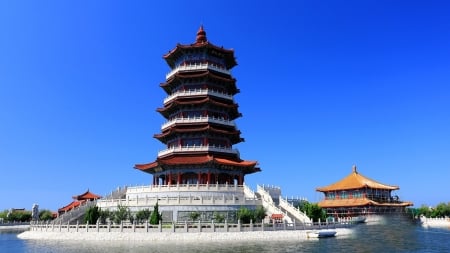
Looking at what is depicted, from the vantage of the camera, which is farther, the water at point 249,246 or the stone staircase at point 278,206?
the stone staircase at point 278,206

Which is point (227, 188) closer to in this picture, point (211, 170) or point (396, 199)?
point (211, 170)

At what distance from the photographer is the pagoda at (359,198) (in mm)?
66062

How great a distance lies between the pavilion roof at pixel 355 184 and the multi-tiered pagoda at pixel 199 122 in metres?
22.1

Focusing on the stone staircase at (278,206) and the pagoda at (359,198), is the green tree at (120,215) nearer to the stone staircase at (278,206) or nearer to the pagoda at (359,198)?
the stone staircase at (278,206)

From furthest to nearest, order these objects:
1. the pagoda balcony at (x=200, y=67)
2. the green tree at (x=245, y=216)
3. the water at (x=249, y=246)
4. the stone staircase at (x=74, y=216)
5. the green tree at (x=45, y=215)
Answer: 1. the green tree at (x=45, y=215)
2. the pagoda balcony at (x=200, y=67)
3. the stone staircase at (x=74, y=216)
4. the green tree at (x=245, y=216)
5. the water at (x=249, y=246)

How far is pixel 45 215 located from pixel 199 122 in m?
36.5

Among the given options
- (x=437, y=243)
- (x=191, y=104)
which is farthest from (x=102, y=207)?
(x=437, y=243)

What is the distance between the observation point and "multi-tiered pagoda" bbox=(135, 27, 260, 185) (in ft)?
163

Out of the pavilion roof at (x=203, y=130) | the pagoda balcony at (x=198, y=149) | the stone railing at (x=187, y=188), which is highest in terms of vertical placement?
the pavilion roof at (x=203, y=130)

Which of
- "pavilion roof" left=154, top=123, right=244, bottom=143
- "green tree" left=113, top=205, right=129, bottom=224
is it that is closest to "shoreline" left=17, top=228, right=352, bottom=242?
"green tree" left=113, top=205, right=129, bottom=224

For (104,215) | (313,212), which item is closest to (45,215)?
(104,215)

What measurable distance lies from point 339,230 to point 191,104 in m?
24.7

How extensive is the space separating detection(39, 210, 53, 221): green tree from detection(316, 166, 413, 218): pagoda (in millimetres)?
47955

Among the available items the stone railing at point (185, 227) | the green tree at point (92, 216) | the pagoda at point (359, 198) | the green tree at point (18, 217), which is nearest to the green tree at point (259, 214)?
the stone railing at point (185, 227)
